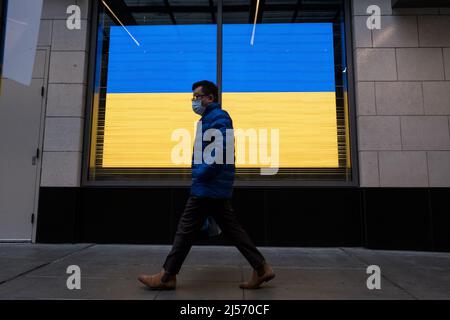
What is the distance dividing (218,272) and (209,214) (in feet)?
3.32

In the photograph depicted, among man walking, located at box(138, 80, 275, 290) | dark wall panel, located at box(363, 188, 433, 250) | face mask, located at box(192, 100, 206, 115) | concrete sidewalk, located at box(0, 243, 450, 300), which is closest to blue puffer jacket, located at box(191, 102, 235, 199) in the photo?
man walking, located at box(138, 80, 275, 290)

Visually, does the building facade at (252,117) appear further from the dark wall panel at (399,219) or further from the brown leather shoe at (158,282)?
the brown leather shoe at (158,282)

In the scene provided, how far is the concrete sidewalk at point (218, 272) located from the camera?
132 inches

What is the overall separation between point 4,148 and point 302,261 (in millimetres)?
5018

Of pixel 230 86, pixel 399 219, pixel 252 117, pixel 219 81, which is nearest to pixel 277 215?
pixel 252 117

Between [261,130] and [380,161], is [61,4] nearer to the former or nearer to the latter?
[261,130]

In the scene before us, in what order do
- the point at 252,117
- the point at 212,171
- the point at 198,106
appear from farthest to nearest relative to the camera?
1. the point at 252,117
2. the point at 198,106
3. the point at 212,171

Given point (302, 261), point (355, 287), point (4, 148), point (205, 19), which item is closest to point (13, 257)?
point (4, 148)

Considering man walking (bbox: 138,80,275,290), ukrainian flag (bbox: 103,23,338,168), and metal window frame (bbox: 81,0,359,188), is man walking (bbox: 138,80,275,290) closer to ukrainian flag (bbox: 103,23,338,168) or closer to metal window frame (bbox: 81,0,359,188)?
metal window frame (bbox: 81,0,359,188)

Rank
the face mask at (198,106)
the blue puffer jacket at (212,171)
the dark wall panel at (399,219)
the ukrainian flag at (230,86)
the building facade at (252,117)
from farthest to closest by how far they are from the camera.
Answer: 1. the ukrainian flag at (230,86)
2. the building facade at (252,117)
3. the dark wall panel at (399,219)
4. the face mask at (198,106)
5. the blue puffer jacket at (212,171)

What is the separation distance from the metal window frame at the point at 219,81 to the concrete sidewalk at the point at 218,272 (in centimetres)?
101

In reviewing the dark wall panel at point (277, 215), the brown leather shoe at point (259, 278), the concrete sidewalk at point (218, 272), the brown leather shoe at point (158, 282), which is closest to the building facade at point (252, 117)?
the dark wall panel at point (277, 215)

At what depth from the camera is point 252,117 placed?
616 centimetres

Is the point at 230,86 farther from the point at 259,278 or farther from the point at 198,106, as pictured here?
the point at 259,278
